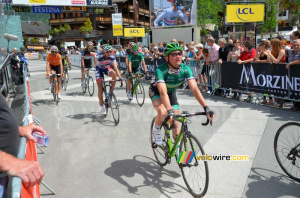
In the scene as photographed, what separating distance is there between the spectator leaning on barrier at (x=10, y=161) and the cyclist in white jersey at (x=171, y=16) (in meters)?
28.8

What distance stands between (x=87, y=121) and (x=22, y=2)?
19755 mm

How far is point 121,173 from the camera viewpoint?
4.56 m

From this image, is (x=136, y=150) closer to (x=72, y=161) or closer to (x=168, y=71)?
(x=72, y=161)

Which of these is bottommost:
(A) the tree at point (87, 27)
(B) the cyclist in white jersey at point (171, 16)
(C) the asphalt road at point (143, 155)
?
(C) the asphalt road at point (143, 155)

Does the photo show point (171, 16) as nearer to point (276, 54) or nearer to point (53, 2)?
point (53, 2)

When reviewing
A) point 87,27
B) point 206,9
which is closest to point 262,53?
point 206,9

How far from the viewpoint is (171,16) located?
29.5 m

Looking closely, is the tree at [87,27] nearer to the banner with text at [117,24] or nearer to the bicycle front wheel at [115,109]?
the banner with text at [117,24]

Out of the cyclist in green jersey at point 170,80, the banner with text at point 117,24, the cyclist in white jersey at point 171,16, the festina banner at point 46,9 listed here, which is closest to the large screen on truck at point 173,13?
the cyclist in white jersey at point 171,16

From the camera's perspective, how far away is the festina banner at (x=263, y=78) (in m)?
7.79

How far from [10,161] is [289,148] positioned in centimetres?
399

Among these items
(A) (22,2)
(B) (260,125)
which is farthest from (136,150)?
(A) (22,2)

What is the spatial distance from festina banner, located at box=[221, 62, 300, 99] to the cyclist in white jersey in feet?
67.6

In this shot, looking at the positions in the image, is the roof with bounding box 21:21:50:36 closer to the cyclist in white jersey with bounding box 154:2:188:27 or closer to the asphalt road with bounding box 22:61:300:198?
the cyclist in white jersey with bounding box 154:2:188:27
